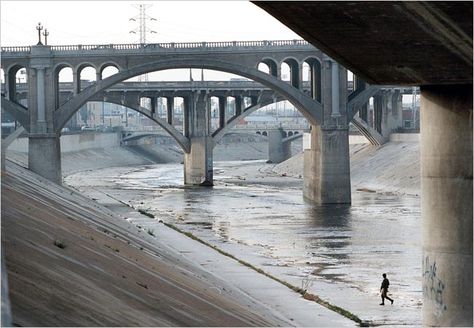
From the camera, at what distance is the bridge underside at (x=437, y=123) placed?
22844 mm

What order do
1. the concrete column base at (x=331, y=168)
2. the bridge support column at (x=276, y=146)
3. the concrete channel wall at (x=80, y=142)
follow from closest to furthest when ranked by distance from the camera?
the concrete column base at (x=331, y=168), the concrete channel wall at (x=80, y=142), the bridge support column at (x=276, y=146)

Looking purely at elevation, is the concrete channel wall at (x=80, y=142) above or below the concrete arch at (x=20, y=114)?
below

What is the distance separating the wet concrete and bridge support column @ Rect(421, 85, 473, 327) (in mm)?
6300

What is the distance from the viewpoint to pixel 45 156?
311ft

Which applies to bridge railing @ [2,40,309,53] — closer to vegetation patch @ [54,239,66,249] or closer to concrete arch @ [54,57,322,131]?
concrete arch @ [54,57,322,131]

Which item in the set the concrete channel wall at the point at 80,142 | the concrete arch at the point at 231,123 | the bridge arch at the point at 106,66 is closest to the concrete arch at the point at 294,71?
the bridge arch at the point at 106,66

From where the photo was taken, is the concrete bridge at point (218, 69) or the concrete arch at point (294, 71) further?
the concrete arch at point (294, 71)

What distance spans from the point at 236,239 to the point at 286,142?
421 ft

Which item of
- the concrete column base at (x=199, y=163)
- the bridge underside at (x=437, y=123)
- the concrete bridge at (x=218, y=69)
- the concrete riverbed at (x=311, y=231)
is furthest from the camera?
the concrete column base at (x=199, y=163)

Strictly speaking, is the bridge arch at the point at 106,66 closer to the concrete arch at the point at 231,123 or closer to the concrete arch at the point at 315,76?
the concrete arch at the point at 315,76

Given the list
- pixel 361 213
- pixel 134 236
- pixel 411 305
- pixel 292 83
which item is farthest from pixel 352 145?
pixel 411 305

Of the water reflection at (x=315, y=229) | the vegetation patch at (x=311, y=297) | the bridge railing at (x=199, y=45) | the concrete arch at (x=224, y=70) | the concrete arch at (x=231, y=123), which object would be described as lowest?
the water reflection at (x=315, y=229)

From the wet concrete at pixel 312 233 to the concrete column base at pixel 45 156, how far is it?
22.1 ft

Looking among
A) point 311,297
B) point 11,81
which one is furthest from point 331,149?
point 311,297
